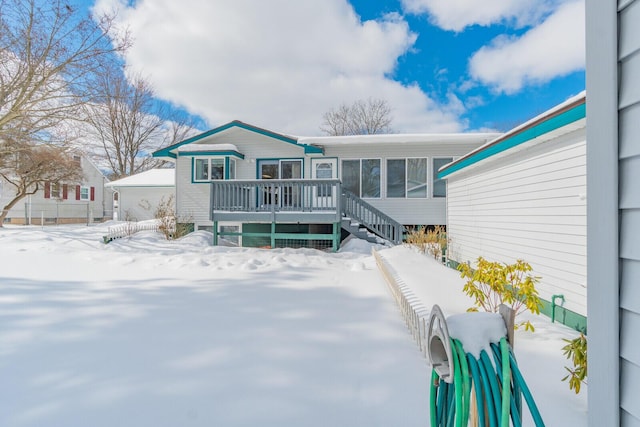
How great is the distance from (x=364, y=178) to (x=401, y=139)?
6.07ft

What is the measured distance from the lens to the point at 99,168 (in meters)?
27.8

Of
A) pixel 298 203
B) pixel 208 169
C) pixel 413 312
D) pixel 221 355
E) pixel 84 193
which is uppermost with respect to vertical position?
pixel 208 169

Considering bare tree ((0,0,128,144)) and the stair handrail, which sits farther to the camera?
bare tree ((0,0,128,144))

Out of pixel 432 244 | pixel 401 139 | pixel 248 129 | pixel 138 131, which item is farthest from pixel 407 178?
pixel 138 131

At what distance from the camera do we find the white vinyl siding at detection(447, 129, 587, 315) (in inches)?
137

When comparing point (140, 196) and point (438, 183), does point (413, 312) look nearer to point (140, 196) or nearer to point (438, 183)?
point (438, 183)

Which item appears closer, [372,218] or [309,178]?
[372,218]

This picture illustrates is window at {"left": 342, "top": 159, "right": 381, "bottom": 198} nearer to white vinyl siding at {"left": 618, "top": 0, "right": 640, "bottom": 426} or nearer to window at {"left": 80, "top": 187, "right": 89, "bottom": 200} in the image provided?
white vinyl siding at {"left": 618, "top": 0, "right": 640, "bottom": 426}

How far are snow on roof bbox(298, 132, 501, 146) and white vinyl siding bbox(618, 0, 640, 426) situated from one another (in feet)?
32.5

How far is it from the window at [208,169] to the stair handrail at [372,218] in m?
4.91

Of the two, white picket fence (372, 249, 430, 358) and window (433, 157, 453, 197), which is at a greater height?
window (433, 157, 453, 197)

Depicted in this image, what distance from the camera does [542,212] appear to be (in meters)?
4.13

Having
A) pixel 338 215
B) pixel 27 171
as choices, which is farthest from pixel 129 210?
pixel 338 215

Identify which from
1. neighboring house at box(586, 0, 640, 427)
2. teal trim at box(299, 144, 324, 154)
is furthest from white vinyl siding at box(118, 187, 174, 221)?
neighboring house at box(586, 0, 640, 427)
